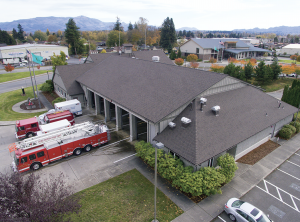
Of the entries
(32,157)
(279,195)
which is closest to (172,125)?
(279,195)

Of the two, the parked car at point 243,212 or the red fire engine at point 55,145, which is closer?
the parked car at point 243,212

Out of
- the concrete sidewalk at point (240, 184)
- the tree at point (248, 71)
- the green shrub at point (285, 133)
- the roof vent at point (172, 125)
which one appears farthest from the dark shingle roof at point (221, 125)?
the tree at point (248, 71)

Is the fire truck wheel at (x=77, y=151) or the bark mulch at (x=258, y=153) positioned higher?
the fire truck wheel at (x=77, y=151)

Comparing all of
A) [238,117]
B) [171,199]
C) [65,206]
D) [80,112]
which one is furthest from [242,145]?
[80,112]

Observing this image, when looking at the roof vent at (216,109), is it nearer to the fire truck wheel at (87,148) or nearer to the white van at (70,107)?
the fire truck wheel at (87,148)

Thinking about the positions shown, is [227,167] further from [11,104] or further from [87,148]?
[11,104]

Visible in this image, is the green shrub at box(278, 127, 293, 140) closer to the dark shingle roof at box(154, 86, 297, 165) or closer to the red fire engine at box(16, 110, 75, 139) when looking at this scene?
the dark shingle roof at box(154, 86, 297, 165)
